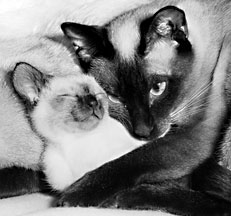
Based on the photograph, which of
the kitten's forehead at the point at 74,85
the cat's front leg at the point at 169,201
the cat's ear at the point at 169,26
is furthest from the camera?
the kitten's forehead at the point at 74,85

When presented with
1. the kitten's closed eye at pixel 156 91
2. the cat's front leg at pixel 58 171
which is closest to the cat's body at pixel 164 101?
the kitten's closed eye at pixel 156 91

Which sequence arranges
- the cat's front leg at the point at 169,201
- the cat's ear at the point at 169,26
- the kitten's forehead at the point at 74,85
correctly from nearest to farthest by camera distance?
the cat's front leg at the point at 169,201 < the cat's ear at the point at 169,26 < the kitten's forehead at the point at 74,85

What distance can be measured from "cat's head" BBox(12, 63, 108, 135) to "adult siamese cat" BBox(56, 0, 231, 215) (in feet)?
0.29

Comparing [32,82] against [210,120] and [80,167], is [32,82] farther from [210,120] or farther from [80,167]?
[210,120]

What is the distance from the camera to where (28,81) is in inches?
75.9

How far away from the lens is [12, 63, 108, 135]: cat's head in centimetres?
188

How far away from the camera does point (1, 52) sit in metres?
2.14

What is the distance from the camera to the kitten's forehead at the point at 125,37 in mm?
1978

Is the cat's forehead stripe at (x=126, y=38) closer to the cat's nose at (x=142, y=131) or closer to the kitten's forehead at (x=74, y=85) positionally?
the kitten's forehead at (x=74, y=85)

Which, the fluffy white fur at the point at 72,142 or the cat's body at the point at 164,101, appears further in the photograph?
the fluffy white fur at the point at 72,142

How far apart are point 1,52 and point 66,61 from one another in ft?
0.81

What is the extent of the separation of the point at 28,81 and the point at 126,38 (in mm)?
385

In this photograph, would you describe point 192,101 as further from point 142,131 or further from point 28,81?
point 28,81

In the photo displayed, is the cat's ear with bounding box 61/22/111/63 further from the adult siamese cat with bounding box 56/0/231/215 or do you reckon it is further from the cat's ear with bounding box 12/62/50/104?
the cat's ear with bounding box 12/62/50/104
